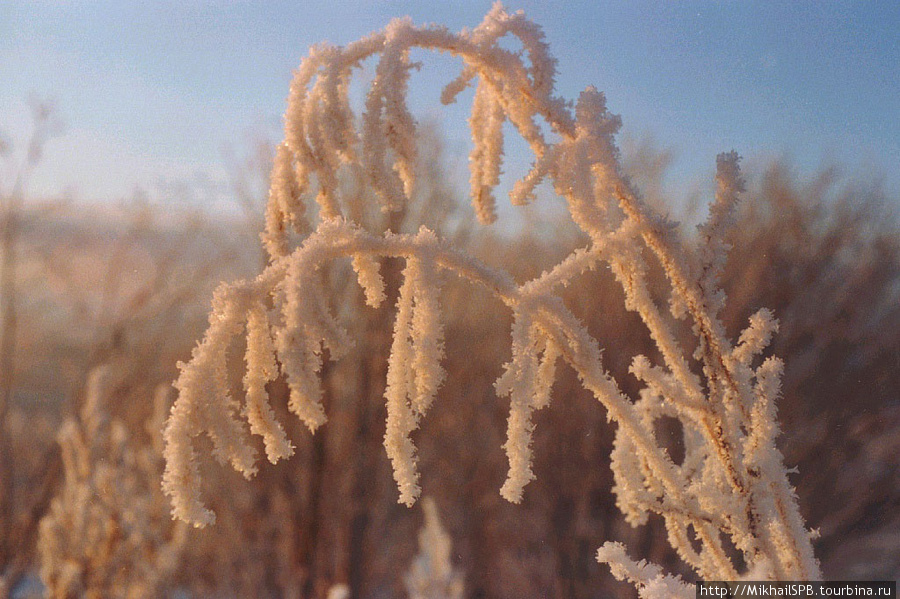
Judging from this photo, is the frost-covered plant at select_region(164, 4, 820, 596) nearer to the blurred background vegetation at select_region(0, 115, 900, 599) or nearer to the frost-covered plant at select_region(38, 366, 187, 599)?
the frost-covered plant at select_region(38, 366, 187, 599)

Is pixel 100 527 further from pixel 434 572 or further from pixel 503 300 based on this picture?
pixel 503 300

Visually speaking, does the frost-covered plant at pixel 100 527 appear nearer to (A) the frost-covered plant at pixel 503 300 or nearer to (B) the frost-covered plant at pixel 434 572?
(B) the frost-covered plant at pixel 434 572

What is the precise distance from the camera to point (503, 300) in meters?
0.70

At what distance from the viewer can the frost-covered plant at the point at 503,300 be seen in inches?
24.5

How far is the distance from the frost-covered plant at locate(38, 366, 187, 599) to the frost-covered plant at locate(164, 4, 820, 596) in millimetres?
1937

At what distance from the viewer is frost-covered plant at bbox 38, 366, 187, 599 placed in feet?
7.77

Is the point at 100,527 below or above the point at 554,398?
below

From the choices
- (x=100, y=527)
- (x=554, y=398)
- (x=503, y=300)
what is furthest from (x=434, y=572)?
(x=554, y=398)

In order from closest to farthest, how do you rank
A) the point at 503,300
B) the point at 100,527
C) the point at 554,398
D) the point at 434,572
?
the point at 503,300 → the point at 434,572 → the point at 100,527 → the point at 554,398

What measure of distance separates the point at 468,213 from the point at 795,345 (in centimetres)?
309

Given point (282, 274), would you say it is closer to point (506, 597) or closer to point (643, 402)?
point (643, 402)

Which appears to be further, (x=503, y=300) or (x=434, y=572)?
(x=434, y=572)

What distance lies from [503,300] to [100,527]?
234 cm

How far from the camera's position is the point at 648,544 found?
5.68m
